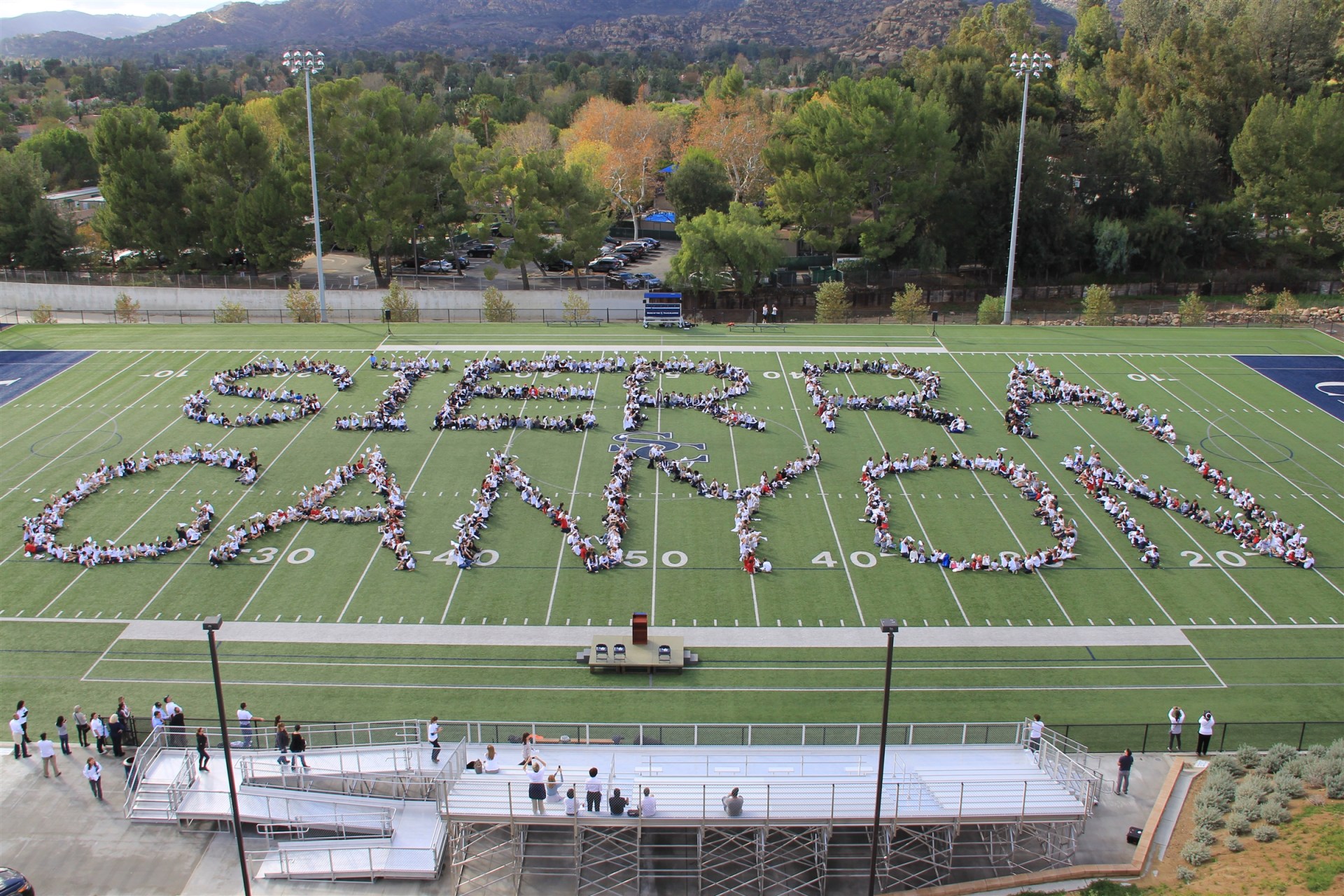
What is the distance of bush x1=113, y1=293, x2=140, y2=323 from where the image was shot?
59406mm

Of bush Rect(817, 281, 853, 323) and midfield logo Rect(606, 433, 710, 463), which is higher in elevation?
bush Rect(817, 281, 853, 323)

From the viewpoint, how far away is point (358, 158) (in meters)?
65.6

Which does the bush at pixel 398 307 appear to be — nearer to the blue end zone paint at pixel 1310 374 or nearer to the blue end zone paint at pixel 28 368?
the blue end zone paint at pixel 28 368

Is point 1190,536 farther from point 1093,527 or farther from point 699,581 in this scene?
point 699,581

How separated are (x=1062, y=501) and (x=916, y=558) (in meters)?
7.00

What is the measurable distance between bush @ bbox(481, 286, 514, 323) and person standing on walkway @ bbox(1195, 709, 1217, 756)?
41.6 metres

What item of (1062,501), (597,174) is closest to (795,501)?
(1062,501)

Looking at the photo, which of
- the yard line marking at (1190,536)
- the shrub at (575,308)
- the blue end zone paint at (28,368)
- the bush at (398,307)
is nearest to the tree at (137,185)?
the bush at (398,307)

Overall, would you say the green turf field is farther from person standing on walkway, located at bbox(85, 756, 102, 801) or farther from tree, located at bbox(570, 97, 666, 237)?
tree, located at bbox(570, 97, 666, 237)

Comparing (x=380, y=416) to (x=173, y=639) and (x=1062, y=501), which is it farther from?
(x=1062, y=501)

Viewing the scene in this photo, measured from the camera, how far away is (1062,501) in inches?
1435

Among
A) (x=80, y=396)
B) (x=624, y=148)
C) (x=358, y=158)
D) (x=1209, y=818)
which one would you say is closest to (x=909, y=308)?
(x=358, y=158)

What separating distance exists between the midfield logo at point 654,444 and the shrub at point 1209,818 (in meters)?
21.0

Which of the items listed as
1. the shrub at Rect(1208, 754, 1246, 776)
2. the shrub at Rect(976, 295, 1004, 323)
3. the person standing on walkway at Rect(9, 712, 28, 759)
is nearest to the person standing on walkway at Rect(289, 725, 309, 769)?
the person standing on walkway at Rect(9, 712, 28, 759)
